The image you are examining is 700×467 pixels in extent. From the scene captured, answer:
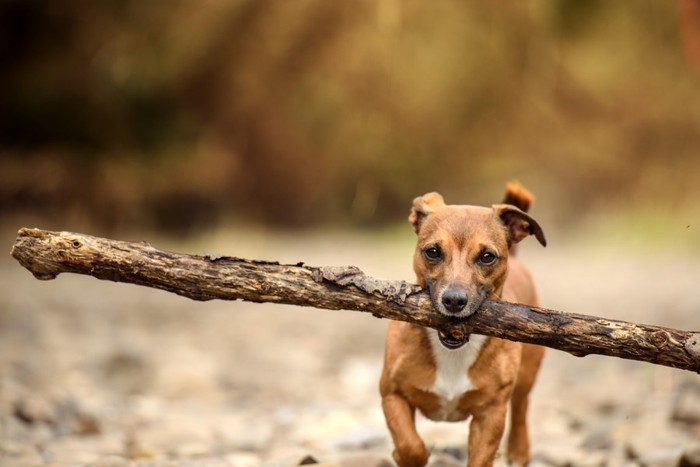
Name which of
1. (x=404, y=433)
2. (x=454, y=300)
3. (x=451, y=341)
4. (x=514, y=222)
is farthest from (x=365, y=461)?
(x=514, y=222)

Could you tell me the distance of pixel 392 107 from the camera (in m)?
20.8

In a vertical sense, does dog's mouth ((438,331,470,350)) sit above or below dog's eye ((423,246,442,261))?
below

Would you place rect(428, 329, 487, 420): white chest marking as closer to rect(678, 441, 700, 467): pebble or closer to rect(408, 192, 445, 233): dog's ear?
rect(408, 192, 445, 233): dog's ear

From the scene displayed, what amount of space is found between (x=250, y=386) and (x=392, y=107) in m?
14.4

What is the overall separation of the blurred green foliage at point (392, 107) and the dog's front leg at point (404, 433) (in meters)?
12.5

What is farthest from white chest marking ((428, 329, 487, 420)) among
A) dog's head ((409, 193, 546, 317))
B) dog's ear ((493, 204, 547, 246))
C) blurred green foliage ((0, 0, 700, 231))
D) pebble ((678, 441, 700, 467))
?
blurred green foliage ((0, 0, 700, 231))

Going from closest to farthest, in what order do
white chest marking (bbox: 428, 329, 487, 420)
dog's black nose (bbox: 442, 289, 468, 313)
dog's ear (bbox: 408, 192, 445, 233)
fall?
dog's black nose (bbox: 442, 289, 468, 313), white chest marking (bbox: 428, 329, 487, 420), dog's ear (bbox: 408, 192, 445, 233)

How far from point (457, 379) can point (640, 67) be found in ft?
59.8

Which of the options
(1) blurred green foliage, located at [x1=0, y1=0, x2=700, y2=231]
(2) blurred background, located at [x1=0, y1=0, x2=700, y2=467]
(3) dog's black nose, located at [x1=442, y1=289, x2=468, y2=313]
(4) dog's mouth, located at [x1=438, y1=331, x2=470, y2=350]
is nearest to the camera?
(3) dog's black nose, located at [x1=442, y1=289, x2=468, y2=313]

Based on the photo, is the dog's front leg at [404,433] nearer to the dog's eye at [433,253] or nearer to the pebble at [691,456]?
the dog's eye at [433,253]

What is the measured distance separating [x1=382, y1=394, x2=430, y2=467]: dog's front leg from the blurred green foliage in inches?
494

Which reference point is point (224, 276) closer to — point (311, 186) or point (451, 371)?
point (451, 371)

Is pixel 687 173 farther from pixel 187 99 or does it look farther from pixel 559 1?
pixel 187 99

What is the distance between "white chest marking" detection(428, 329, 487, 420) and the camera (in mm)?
4035
